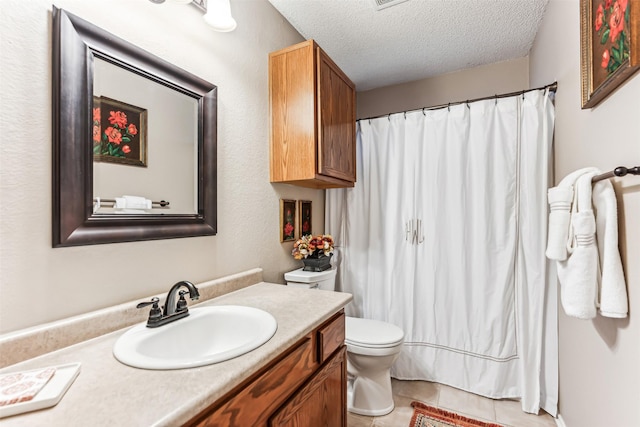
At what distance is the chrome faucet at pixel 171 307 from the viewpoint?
37.5 inches

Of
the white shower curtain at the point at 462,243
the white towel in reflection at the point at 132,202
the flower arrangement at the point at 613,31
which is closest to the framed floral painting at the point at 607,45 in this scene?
the flower arrangement at the point at 613,31

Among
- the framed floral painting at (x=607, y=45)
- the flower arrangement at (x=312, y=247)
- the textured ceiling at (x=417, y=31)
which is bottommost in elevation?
the flower arrangement at (x=312, y=247)

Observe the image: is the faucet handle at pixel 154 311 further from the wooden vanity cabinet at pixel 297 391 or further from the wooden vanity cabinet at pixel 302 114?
the wooden vanity cabinet at pixel 302 114

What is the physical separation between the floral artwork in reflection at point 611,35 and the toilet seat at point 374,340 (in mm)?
1512

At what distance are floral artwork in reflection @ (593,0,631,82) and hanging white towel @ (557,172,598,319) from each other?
0.36 metres

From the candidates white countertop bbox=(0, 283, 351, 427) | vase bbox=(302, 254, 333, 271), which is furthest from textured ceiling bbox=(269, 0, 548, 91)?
white countertop bbox=(0, 283, 351, 427)

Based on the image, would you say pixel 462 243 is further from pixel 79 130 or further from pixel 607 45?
pixel 79 130

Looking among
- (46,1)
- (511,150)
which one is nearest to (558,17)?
(511,150)

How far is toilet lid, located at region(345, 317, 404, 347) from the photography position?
1679 mm

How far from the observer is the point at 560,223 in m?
1.09

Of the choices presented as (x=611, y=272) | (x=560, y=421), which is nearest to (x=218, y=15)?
(x=611, y=272)

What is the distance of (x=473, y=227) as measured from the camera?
1.99 meters

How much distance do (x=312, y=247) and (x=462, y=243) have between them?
105cm

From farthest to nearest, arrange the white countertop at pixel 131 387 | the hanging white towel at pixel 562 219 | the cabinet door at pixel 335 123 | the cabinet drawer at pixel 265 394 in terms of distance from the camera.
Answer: the cabinet door at pixel 335 123 → the hanging white towel at pixel 562 219 → the cabinet drawer at pixel 265 394 → the white countertop at pixel 131 387
